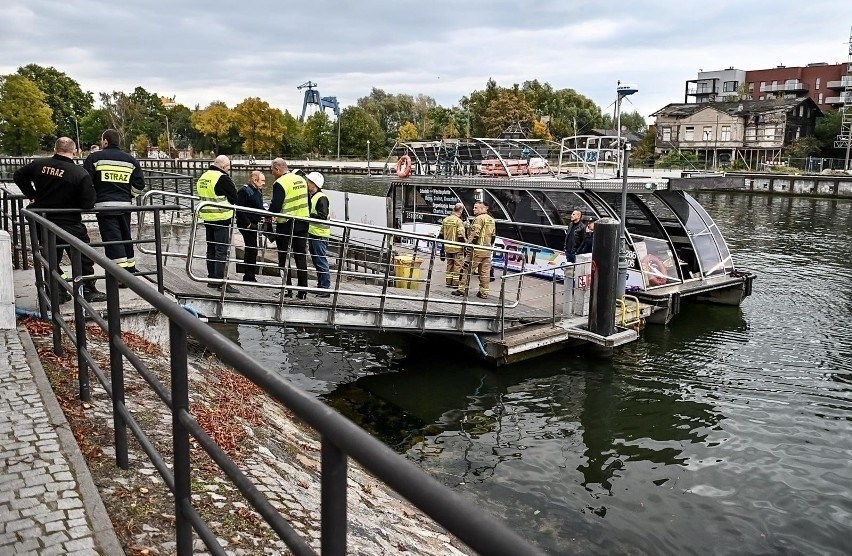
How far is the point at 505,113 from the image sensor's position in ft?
255

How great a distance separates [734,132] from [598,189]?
65360 mm

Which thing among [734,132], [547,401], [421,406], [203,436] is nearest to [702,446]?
[547,401]

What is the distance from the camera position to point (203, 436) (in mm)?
2389

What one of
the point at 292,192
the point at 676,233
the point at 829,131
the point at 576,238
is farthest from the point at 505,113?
the point at 292,192

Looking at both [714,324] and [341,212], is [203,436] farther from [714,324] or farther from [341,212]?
[341,212]

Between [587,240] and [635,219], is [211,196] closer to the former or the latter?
[587,240]

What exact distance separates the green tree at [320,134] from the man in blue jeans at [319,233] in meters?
90.9

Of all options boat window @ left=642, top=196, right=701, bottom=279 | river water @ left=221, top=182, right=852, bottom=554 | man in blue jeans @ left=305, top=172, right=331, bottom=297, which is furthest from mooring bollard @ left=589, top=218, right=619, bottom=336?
man in blue jeans @ left=305, top=172, right=331, bottom=297

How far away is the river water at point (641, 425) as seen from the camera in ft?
23.6

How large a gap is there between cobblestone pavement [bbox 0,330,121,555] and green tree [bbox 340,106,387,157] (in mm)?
92538

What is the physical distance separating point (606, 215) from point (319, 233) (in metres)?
7.76

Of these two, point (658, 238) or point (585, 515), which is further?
point (658, 238)

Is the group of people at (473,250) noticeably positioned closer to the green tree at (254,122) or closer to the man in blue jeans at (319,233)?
the man in blue jeans at (319,233)

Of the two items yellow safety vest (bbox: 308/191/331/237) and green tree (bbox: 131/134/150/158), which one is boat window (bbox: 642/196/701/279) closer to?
yellow safety vest (bbox: 308/191/331/237)
